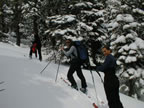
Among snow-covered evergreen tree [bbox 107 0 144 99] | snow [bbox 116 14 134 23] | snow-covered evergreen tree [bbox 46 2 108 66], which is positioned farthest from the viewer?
snow-covered evergreen tree [bbox 46 2 108 66]

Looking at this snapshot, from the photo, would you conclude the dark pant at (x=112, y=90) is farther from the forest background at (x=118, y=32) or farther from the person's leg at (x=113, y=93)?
the forest background at (x=118, y=32)

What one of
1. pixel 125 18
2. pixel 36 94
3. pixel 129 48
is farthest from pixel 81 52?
pixel 125 18

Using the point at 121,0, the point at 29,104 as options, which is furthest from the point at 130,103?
the point at 121,0

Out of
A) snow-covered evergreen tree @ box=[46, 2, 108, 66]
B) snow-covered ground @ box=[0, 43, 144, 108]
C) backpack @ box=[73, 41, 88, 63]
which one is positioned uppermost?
snow-covered evergreen tree @ box=[46, 2, 108, 66]

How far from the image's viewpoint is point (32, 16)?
21609mm

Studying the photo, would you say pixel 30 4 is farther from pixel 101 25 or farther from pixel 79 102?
pixel 79 102

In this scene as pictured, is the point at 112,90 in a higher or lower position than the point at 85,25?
lower

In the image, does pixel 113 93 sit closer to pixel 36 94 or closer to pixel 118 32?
pixel 36 94

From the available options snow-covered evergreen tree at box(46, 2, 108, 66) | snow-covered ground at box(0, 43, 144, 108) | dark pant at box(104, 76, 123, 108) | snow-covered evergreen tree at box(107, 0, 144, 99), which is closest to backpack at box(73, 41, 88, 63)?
snow-covered ground at box(0, 43, 144, 108)

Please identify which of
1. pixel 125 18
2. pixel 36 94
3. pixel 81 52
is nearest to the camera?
pixel 36 94

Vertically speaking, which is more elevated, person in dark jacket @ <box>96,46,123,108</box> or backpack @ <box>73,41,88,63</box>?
backpack @ <box>73,41,88,63</box>

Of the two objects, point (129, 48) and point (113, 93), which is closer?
point (113, 93)

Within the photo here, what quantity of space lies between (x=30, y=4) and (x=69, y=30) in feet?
37.2

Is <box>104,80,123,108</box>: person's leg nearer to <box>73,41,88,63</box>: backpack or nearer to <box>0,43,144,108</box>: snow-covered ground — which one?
<box>0,43,144,108</box>: snow-covered ground
